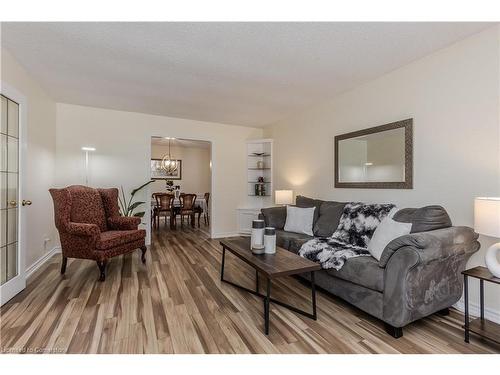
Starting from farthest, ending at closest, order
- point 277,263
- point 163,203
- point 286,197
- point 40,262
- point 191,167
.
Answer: point 191,167
point 163,203
point 286,197
point 40,262
point 277,263

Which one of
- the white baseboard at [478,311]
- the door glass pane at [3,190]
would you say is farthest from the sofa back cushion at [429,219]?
the door glass pane at [3,190]

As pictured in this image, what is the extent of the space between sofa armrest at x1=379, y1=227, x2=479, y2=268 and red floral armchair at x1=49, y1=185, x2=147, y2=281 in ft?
9.30

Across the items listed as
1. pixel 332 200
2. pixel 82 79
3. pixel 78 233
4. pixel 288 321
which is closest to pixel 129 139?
pixel 82 79

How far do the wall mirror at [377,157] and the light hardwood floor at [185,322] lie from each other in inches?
54.9

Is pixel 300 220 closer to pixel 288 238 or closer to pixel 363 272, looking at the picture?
pixel 288 238

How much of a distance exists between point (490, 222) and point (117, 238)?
3.48 meters

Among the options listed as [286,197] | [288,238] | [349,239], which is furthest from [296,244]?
[286,197]

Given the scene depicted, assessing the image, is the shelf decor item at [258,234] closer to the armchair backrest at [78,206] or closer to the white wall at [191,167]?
the armchair backrest at [78,206]

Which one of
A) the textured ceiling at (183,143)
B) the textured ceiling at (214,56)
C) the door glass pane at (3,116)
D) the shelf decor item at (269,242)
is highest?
the textured ceiling at (183,143)

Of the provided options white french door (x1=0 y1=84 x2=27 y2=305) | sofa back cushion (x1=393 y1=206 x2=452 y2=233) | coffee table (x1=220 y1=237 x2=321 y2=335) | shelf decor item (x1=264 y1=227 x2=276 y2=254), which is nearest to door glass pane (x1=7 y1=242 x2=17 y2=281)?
white french door (x1=0 y1=84 x2=27 y2=305)

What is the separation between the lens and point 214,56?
8.08 feet

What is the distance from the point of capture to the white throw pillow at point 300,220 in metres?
3.31

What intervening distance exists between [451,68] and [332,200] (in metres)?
1.99

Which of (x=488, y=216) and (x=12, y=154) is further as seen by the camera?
(x=12, y=154)
